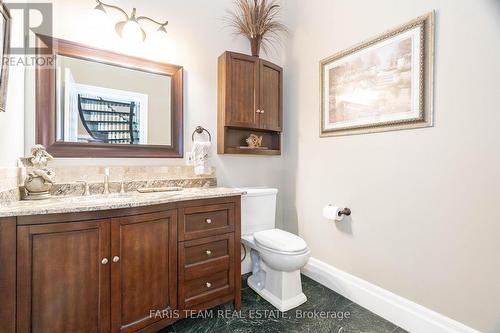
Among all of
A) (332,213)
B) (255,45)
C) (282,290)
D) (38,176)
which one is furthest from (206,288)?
(255,45)

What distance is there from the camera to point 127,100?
183cm

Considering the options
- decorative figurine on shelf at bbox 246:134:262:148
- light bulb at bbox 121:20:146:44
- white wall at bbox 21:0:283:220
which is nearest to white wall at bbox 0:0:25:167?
white wall at bbox 21:0:283:220

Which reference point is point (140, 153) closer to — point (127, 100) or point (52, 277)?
point (127, 100)

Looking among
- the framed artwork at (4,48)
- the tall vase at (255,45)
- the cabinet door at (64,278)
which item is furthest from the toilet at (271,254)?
the framed artwork at (4,48)

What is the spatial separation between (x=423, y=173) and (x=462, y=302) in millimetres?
764

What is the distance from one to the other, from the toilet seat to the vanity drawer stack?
9.3 inches

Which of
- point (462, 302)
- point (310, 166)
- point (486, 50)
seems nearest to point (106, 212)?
point (310, 166)

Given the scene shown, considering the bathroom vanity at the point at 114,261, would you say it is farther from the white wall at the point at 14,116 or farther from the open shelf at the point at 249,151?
the open shelf at the point at 249,151

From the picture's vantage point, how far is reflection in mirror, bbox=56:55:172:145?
1.62 meters

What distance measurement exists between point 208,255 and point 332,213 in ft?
3.46

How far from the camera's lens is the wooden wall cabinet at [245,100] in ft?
6.88

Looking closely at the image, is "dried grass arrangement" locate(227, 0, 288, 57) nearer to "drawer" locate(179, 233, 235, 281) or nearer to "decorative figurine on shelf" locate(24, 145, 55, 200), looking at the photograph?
"drawer" locate(179, 233, 235, 281)

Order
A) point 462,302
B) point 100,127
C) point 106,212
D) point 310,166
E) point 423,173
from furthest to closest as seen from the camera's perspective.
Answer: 1. point 310,166
2. point 100,127
3. point 423,173
4. point 462,302
5. point 106,212

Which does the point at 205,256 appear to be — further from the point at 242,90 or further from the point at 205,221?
the point at 242,90
